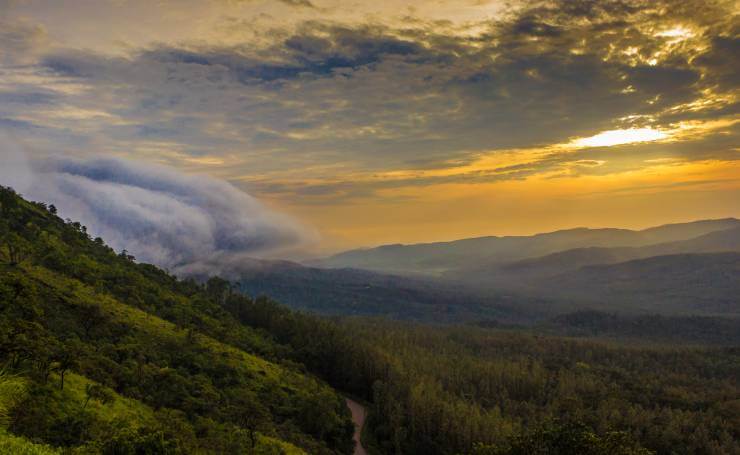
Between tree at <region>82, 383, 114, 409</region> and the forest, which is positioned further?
tree at <region>82, 383, 114, 409</region>

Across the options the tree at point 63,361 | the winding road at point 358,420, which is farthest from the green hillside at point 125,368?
the winding road at point 358,420

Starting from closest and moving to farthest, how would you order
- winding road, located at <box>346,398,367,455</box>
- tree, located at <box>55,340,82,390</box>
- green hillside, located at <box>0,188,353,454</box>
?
1. green hillside, located at <box>0,188,353,454</box>
2. tree, located at <box>55,340,82,390</box>
3. winding road, located at <box>346,398,367,455</box>

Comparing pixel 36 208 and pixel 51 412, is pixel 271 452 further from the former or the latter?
pixel 36 208

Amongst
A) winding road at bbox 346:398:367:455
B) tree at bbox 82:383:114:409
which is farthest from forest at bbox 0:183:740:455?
winding road at bbox 346:398:367:455

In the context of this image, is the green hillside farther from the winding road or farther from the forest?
the winding road

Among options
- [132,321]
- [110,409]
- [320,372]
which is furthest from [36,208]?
[110,409]

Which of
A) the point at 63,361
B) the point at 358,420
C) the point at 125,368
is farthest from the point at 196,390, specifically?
the point at 358,420
